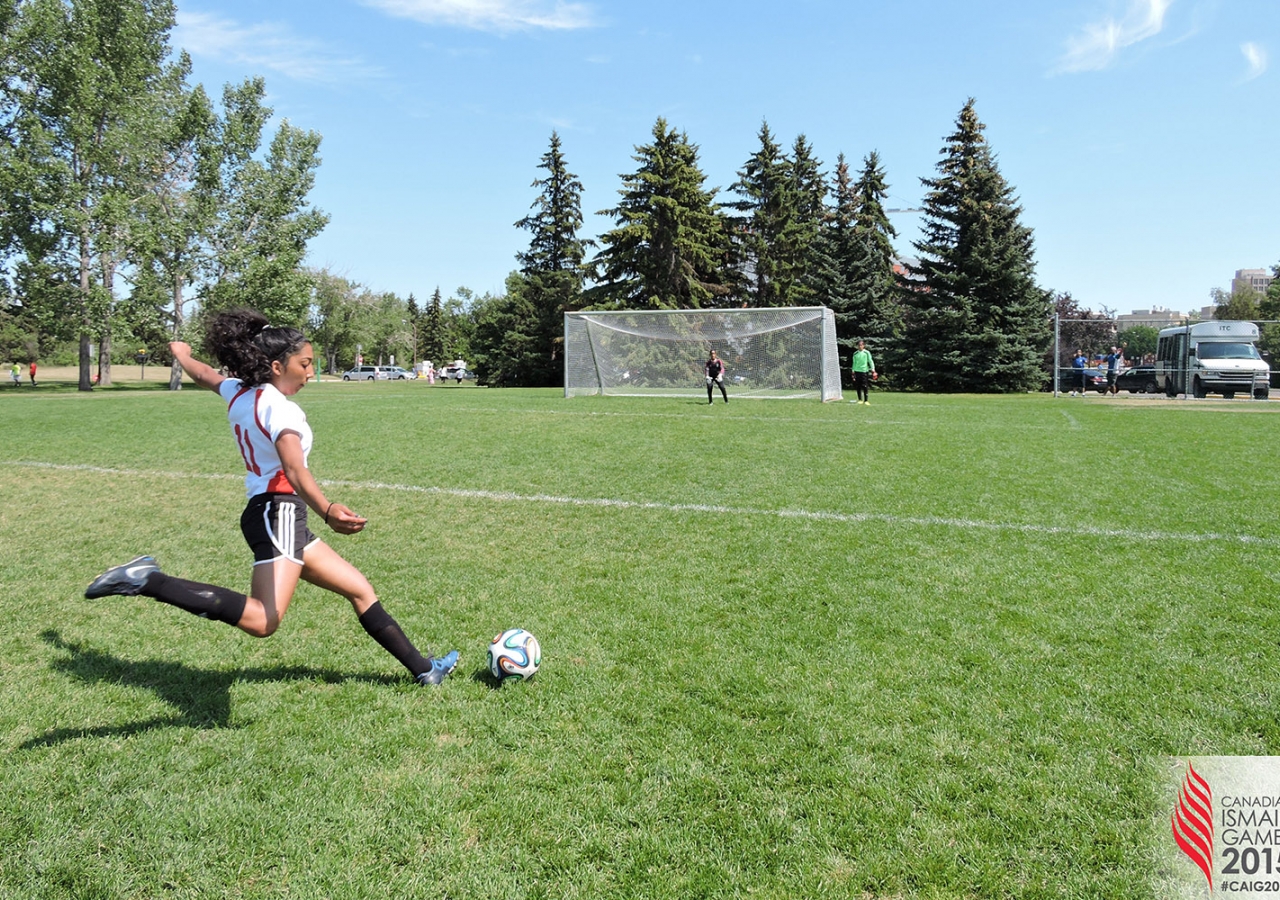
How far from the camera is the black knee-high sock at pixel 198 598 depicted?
10.4 feet

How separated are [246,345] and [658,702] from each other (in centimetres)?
242

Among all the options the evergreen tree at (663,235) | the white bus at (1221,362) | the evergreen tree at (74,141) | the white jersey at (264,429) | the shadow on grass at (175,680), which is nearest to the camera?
the white jersey at (264,429)

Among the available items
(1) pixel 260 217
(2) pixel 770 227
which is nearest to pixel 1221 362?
(2) pixel 770 227

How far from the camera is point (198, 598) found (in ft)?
10.6

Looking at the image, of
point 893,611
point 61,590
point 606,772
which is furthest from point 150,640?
point 893,611

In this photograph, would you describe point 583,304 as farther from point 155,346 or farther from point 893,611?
point 893,611

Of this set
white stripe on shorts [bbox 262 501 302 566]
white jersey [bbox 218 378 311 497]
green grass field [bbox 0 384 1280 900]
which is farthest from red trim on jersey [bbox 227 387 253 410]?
green grass field [bbox 0 384 1280 900]

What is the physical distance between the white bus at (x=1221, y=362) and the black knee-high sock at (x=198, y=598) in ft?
104

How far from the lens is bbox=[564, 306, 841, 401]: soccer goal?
25.1 metres

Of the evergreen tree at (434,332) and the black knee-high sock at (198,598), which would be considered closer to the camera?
the black knee-high sock at (198,598)

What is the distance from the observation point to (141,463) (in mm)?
11391

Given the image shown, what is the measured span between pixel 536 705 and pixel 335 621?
1.83m

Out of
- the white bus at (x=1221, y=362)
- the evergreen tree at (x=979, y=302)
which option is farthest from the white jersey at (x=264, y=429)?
the evergreen tree at (x=979, y=302)

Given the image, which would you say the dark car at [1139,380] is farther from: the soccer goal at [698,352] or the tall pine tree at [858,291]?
the soccer goal at [698,352]
